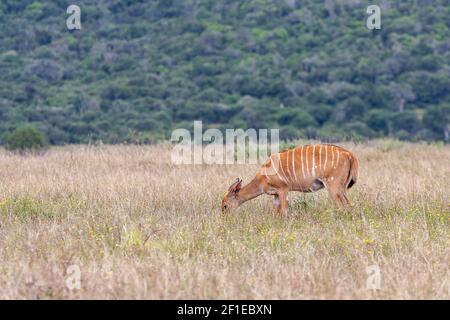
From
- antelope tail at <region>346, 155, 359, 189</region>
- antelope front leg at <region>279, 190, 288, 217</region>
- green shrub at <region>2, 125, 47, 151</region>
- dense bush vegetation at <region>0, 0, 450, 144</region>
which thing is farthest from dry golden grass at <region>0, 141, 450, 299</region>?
dense bush vegetation at <region>0, 0, 450, 144</region>

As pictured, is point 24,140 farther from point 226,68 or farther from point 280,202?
point 226,68

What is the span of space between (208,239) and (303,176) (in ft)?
7.65

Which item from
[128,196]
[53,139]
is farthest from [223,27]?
[128,196]

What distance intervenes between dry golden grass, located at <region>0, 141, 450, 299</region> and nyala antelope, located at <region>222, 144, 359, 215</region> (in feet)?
0.62

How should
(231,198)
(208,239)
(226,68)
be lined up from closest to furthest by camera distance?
(208,239) < (231,198) < (226,68)

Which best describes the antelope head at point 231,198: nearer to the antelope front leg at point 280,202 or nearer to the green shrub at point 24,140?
the antelope front leg at point 280,202

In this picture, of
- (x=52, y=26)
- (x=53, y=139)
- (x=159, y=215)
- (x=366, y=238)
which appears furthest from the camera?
(x=52, y=26)

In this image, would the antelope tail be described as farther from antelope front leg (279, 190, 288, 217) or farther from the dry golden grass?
antelope front leg (279, 190, 288, 217)

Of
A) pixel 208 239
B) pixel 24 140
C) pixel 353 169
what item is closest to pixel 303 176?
pixel 353 169

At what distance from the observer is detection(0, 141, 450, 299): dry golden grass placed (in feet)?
21.8

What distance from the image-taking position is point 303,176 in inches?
417

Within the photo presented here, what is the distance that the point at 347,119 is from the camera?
3303cm
